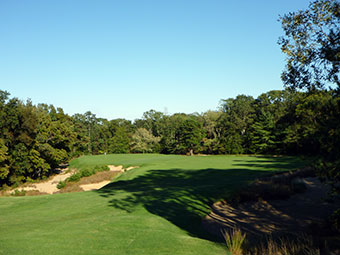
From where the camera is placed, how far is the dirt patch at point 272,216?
11.9 m

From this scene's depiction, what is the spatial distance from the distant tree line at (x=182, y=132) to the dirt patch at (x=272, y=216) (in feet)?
12.9

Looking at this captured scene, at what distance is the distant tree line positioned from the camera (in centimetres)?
768

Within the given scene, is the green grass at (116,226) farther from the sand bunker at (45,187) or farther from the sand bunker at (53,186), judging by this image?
the sand bunker at (45,187)

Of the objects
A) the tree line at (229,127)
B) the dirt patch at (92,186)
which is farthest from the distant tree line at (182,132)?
the dirt patch at (92,186)

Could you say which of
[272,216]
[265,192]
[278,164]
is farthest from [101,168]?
[272,216]

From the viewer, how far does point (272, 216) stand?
14.1 meters

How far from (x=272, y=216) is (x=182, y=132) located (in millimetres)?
64877

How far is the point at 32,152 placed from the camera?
4241 centimetres

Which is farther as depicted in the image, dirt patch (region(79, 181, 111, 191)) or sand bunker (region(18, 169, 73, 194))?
sand bunker (region(18, 169, 73, 194))

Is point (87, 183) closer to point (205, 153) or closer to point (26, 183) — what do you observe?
point (26, 183)

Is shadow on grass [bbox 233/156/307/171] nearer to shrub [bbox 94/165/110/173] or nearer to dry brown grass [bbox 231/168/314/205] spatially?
dry brown grass [bbox 231/168/314/205]

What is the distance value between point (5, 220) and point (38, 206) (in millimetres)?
3965

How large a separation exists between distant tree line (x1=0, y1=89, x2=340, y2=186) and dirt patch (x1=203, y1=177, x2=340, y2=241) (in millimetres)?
3937

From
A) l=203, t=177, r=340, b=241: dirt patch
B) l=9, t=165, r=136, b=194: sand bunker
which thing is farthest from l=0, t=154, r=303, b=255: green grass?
l=9, t=165, r=136, b=194: sand bunker
